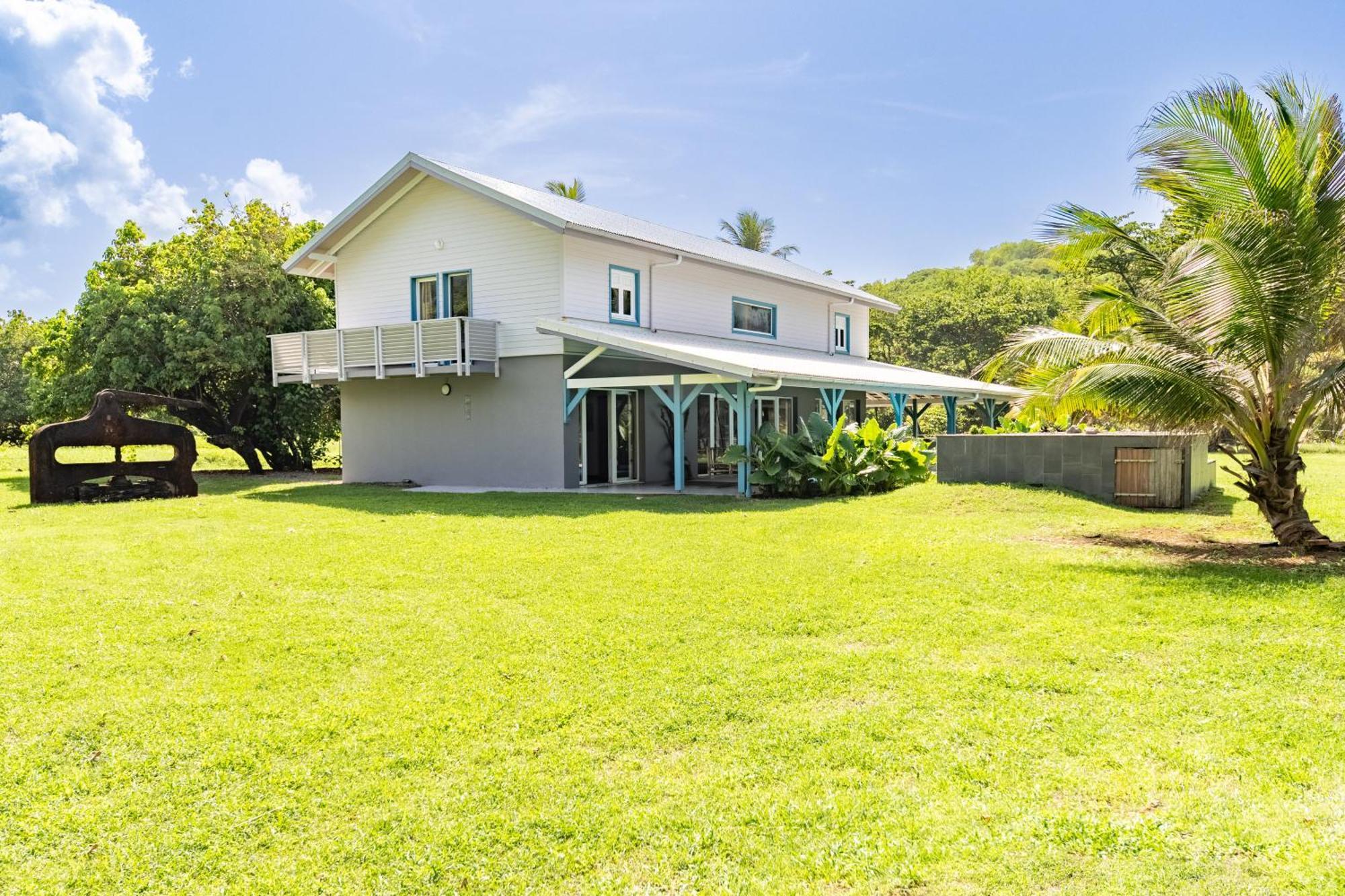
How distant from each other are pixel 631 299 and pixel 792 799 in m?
16.4

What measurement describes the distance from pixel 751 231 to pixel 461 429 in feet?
102

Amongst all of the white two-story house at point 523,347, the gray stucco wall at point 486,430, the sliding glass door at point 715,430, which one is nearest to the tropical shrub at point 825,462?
the white two-story house at point 523,347

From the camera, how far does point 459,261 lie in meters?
18.9

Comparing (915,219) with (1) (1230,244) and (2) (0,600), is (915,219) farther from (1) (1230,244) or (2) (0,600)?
(2) (0,600)

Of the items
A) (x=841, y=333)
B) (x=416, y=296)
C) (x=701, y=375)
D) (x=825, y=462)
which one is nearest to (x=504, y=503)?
(x=701, y=375)

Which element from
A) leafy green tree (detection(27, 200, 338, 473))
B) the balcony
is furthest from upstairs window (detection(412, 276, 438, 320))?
leafy green tree (detection(27, 200, 338, 473))

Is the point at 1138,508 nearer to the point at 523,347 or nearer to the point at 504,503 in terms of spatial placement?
the point at 504,503

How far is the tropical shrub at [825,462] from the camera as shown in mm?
15031

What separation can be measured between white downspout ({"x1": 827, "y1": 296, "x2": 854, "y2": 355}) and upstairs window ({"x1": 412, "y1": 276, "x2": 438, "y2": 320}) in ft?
40.3

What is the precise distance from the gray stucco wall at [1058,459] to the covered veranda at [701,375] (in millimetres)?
983

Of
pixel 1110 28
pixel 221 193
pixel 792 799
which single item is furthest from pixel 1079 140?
pixel 792 799

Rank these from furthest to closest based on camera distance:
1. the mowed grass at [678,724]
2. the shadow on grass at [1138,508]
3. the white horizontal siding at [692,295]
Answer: the white horizontal siding at [692,295], the shadow on grass at [1138,508], the mowed grass at [678,724]

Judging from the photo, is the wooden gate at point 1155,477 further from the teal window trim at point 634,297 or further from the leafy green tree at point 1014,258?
the leafy green tree at point 1014,258

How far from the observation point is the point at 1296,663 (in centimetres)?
507
